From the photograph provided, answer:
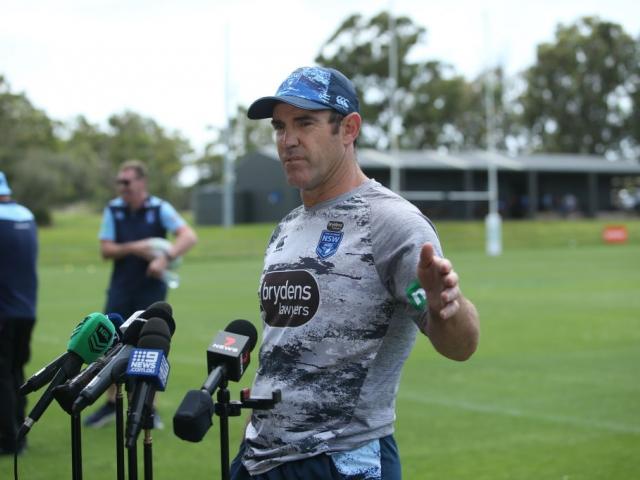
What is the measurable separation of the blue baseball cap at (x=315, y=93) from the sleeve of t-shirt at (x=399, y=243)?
1.44 ft

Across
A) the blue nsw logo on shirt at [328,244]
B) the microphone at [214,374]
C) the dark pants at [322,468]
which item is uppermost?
the blue nsw logo on shirt at [328,244]

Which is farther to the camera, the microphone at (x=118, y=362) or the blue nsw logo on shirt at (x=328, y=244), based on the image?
the blue nsw logo on shirt at (x=328, y=244)

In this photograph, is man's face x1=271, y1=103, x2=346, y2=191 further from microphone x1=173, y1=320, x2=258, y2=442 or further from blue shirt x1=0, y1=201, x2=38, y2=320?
blue shirt x1=0, y1=201, x2=38, y2=320

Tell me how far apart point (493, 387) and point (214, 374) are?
821 cm

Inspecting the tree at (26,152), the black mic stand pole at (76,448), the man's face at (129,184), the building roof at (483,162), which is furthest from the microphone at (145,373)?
the tree at (26,152)

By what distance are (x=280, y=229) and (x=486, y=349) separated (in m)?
10.2

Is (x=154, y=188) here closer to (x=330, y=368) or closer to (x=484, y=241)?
(x=484, y=241)

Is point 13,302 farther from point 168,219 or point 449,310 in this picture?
point 449,310

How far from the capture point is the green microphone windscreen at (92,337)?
3.64 meters

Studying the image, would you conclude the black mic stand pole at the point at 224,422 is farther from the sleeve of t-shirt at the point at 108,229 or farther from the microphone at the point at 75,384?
the sleeve of t-shirt at the point at 108,229

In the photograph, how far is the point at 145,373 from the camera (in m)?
3.14

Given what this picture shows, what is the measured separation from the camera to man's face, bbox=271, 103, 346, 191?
3672 mm

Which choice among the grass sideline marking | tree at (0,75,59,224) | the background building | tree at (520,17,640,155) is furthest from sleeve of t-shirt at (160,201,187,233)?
tree at (520,17,640,155)

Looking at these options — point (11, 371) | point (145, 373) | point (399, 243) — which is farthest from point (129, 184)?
point (145, 373)
